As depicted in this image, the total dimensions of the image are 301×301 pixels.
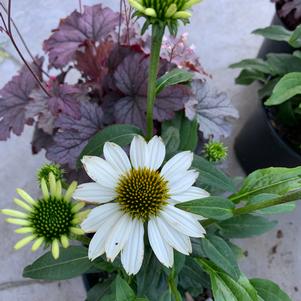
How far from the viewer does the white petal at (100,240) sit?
0.56 meters

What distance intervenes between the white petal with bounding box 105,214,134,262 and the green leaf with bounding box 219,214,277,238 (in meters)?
0.27

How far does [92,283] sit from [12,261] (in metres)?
0.29

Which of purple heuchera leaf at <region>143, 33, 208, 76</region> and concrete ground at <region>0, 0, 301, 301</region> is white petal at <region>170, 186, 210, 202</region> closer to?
purple heuchera leaf at <region>143, 33, 208, 76</region>

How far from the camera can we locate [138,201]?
22.8 inches

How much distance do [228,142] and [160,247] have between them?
0.81 metres

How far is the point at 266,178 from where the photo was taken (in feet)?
2.20

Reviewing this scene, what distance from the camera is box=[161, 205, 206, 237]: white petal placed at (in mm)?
544

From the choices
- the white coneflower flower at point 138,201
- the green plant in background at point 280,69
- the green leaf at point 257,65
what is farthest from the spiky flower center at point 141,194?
the green leaf at point 257,65

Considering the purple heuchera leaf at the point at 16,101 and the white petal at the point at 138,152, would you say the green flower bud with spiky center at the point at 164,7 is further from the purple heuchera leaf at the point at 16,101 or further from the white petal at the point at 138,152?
the purple heuchera leaf at the point at 16,101

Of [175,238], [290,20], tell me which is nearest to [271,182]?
[175,238]

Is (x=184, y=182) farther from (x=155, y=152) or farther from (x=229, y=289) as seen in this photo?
(x=229, y=289)

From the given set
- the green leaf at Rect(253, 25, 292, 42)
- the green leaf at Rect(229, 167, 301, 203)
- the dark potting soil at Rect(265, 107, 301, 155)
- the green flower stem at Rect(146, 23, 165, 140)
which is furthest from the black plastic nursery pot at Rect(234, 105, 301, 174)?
the green flower stem at Rect(146, 23, 165, 140)

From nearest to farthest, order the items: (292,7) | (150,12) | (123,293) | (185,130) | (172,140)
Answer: (150,12) < (123,293) < (172,140) < (185,130) < (292,7)

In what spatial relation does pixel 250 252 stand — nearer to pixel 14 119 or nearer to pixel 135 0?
pixel 14 119
